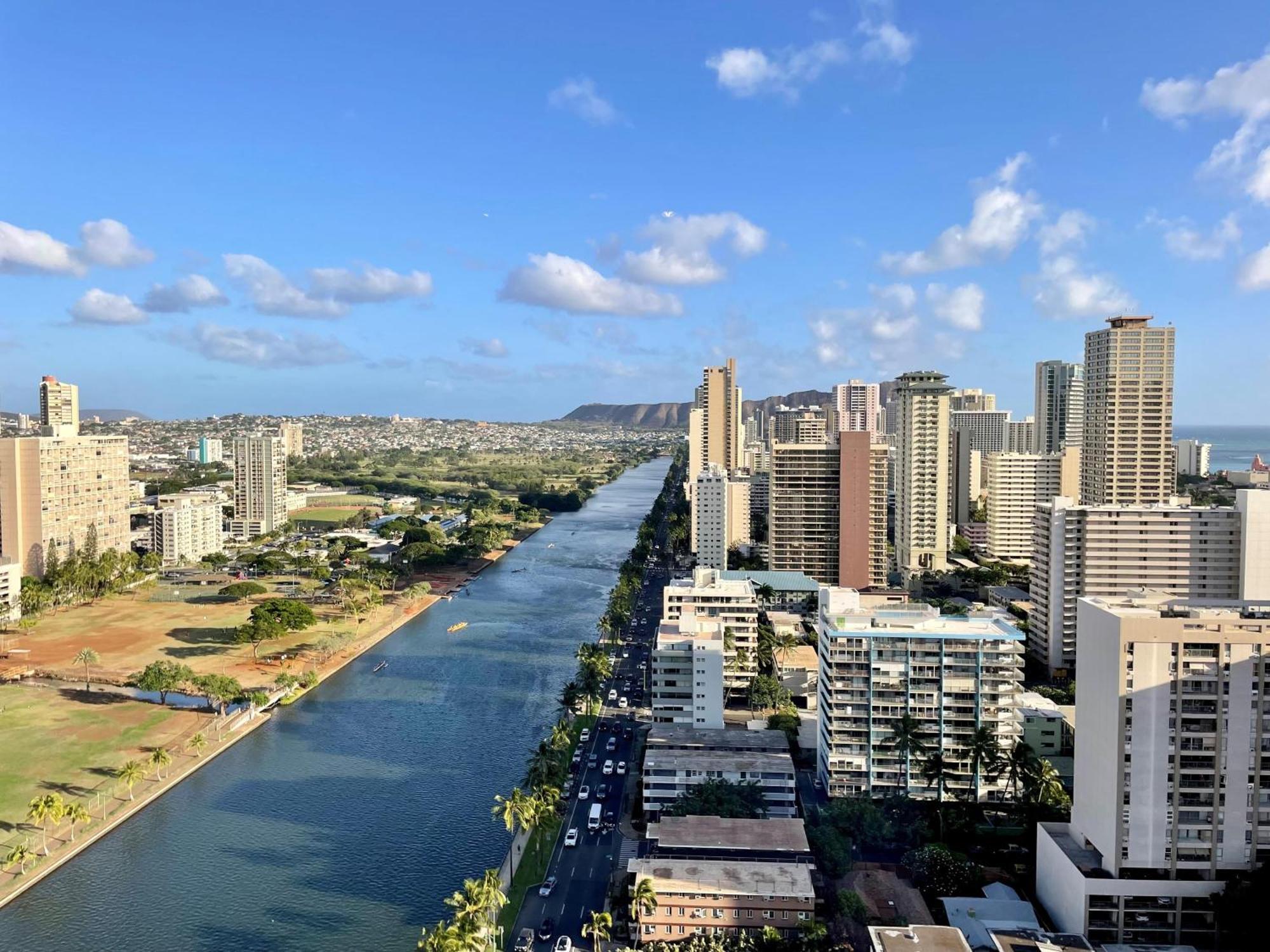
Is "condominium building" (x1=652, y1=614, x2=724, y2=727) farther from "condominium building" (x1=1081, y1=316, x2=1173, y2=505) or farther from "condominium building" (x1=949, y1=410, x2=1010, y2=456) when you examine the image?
"condominium building" (x1=949, y1=410, x2=1010, y2=456)

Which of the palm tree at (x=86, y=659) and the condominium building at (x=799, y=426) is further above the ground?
the condominium building at (x=799, y=426)

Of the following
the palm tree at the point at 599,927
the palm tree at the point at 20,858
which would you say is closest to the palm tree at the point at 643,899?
the palm tree at the point at 599,927

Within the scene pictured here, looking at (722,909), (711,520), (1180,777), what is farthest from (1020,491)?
(722,909)

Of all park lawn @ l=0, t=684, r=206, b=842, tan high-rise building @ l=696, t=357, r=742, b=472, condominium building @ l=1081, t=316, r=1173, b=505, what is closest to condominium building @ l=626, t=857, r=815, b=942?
park lawn @ l=0, t=684, r=206, b=842

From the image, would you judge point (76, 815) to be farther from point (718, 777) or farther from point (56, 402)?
point (56, 402)

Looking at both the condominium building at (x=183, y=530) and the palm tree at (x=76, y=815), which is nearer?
the palm tree at (x=76, y=815)

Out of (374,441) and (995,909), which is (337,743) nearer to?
(995,909)

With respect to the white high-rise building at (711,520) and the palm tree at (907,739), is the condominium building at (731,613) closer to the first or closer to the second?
the palm tree at (907,739)

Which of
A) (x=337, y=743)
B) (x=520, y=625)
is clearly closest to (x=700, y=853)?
(x=337, y=743)
